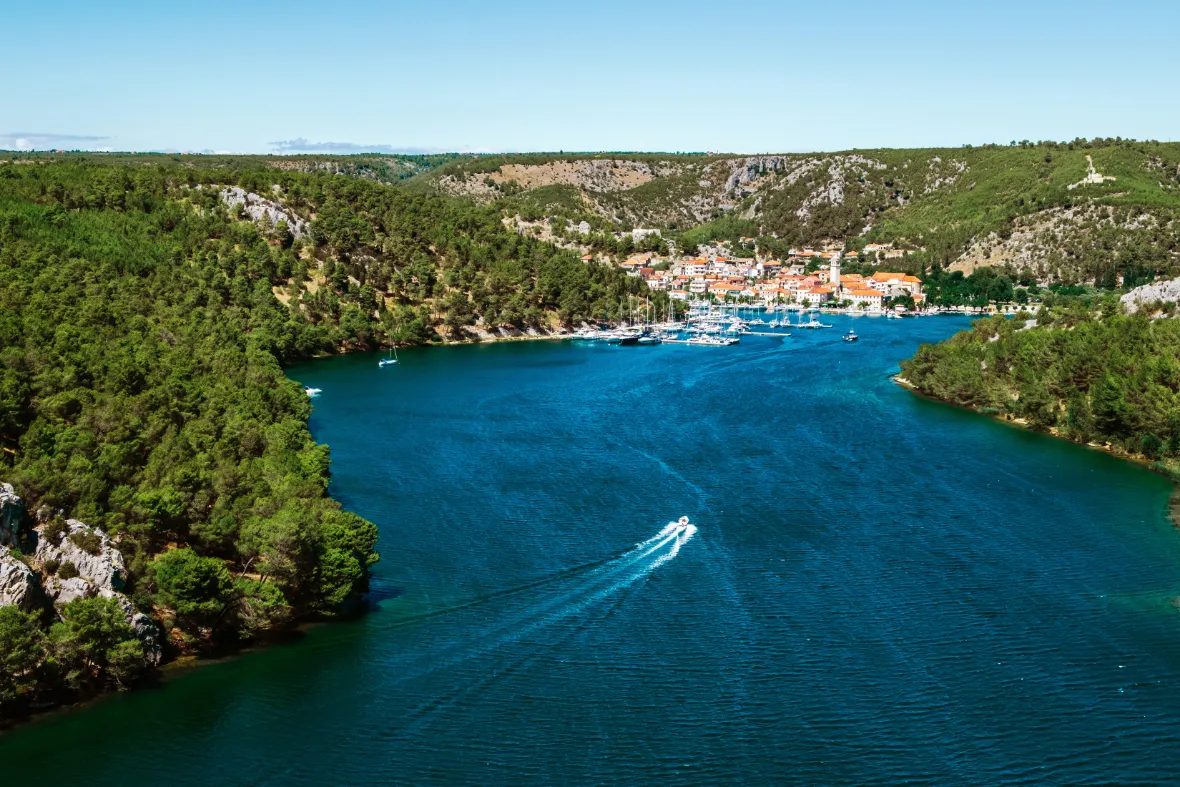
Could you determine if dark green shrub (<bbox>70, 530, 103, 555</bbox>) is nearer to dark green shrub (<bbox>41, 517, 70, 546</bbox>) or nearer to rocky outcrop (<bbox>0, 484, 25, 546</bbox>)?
dark green shrub (<bbox>41, 517, 70, 546</bbox>)

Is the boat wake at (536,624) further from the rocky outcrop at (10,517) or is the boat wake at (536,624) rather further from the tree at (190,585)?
the rocky outcrop at (10,517)

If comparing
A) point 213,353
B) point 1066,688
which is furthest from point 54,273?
point 1066,688

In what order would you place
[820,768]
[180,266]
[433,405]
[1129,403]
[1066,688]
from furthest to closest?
[180,266] → [433,405] → [1129,403] → [1066,688] → [820,768]

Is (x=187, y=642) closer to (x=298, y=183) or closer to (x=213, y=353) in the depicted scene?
(x=213, y=353)

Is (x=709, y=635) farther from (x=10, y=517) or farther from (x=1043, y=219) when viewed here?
(x=1043, y=219)

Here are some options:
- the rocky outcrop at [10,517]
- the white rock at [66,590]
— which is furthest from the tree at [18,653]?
the rocky outcrop at [10,517]

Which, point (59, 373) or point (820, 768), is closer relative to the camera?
point (820, 768)
